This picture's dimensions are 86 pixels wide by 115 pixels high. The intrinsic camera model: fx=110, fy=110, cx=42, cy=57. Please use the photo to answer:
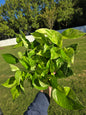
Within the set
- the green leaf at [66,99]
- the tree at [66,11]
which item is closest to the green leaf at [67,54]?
the green leaf at [66,99]

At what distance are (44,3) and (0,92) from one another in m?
26.3

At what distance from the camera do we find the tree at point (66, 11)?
23.7m

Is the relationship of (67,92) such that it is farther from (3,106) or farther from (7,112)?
(3,106)

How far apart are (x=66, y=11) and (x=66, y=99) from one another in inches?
1009

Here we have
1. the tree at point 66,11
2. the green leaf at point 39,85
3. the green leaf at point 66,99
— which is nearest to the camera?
the green leaf at point 66,99

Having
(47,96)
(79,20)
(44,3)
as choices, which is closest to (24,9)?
(44,3)

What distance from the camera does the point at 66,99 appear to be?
682mm

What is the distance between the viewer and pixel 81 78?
347 cm

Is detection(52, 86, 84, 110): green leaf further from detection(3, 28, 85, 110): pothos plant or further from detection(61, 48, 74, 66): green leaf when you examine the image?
detection(61, 48, 74, 66): green leaf

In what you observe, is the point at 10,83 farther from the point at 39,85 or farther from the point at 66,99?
the point at 66,99

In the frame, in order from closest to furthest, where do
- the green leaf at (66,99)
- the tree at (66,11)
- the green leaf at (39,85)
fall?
the green leaf at (66,99)
the green leaf at (39,85)
the tree at (66,11)

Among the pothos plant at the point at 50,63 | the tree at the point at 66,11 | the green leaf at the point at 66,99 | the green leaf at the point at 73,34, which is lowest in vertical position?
the green leaf at the point at 66,99

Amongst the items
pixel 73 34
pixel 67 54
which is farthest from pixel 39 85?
pixel 73 34

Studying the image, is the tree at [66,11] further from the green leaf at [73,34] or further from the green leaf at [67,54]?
the green leaf at [67,54]
